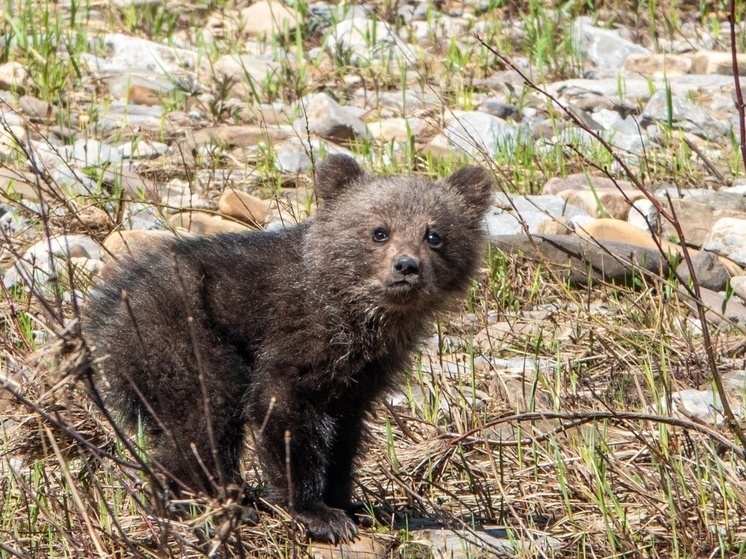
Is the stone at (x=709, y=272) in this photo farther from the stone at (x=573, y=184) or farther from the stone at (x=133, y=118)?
the stone at (x=133, y=118)

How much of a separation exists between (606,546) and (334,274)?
1.62 meters

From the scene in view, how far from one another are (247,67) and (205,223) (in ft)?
11.6

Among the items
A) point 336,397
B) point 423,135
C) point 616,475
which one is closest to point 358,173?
point 336,397

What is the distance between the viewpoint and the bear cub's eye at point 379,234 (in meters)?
5.44

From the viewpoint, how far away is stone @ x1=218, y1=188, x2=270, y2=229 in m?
7.62

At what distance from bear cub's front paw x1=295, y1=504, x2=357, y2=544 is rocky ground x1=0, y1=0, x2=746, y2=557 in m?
0.12

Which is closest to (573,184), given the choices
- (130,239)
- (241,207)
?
(241,207)

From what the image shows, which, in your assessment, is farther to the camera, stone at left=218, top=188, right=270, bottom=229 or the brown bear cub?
stone at left=218, top=188, right=270, bottom=229

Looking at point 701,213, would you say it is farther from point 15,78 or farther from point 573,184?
point 15,78

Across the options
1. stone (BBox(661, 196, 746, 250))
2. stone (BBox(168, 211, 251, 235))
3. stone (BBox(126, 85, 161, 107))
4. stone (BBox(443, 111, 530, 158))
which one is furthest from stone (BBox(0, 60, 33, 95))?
stone (BBox(661, 196, 746, 250))

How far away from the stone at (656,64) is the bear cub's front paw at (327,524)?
25.1 ft

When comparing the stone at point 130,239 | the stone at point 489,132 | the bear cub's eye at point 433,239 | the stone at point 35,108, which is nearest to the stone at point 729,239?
the stone at point 489,132

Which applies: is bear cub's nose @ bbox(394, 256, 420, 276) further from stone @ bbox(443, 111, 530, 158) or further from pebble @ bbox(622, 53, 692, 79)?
pebble @ bbox(622, 53, 692, 79)

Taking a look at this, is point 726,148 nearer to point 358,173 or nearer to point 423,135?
point 423,135
